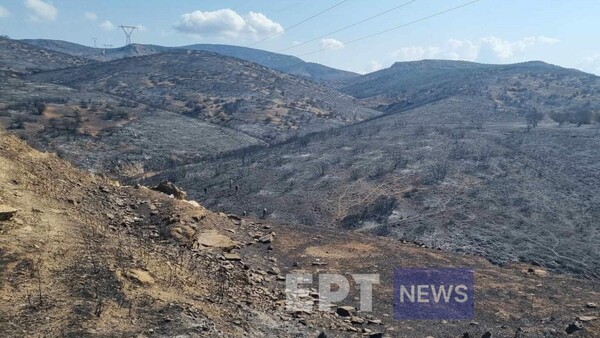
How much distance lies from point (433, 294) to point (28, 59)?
94395 millimetres

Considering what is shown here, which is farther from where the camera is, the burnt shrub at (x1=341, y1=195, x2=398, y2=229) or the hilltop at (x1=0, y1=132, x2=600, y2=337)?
the burnt shrub at (x1=341, y1=195, x2=398, y2=229)

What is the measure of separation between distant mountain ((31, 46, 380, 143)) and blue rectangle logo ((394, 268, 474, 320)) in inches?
1264

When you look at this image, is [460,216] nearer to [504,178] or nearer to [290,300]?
[504,178]

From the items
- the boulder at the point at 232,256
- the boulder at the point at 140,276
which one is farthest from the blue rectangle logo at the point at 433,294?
the boulder at the point at 140,276

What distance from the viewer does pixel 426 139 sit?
34.2 metres

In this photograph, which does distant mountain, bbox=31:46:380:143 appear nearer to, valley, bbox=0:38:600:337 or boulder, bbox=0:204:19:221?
valley, bbox=0:38:600:337

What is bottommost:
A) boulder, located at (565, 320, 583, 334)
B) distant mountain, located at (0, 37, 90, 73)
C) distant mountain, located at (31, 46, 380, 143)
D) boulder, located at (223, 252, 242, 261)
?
boulder, located at (565, 320, 583, 334)

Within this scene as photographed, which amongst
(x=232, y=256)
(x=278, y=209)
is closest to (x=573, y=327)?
(x=232, y=256)

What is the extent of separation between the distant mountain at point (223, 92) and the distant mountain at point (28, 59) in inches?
301

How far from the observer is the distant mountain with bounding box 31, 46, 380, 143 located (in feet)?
169

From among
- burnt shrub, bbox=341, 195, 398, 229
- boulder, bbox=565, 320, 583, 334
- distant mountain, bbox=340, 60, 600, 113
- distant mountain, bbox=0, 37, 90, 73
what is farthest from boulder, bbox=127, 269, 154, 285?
distant mountain, bbox=0, 37, 90, 73

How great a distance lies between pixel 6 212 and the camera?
8.53 m

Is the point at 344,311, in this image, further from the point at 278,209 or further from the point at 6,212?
the point at 278,209

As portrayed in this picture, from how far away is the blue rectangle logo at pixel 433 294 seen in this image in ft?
33.4
